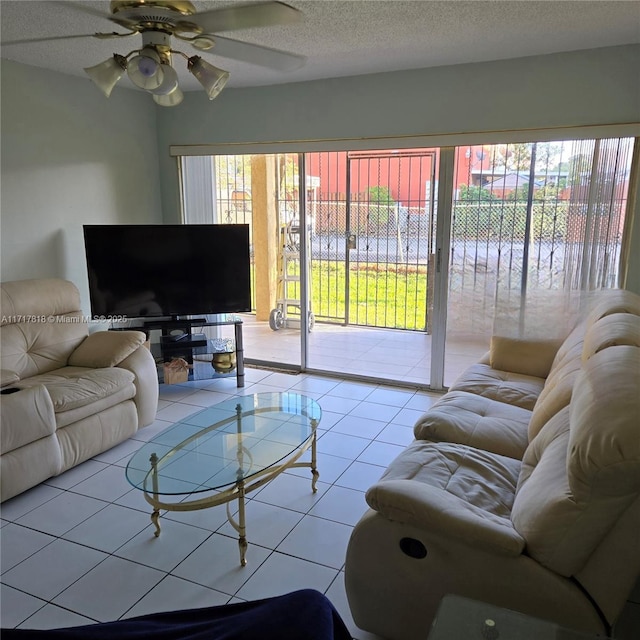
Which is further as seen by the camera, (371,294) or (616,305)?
(371,294)

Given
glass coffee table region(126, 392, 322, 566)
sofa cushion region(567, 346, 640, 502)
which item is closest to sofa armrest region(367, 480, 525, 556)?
sofa cushion region(567, 346, 640, 502)

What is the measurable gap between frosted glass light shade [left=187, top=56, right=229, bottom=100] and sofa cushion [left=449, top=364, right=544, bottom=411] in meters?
2.01

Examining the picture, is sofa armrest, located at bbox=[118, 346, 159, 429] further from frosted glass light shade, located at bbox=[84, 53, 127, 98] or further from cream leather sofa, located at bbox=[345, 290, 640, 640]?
cream leather sofa, located at bbox=[345, 290, 640, 640]

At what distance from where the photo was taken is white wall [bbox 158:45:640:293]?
3330 mm

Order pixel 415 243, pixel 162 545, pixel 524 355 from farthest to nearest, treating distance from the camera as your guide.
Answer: pixel 415 243 → pixel 524 355 → pixel 162 545

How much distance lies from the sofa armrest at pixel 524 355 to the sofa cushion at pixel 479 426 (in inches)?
24.3

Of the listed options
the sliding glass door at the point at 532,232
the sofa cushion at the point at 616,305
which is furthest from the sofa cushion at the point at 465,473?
the sliding glass door at the point at 532,232

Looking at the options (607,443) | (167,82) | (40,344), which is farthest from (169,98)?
(607,443)

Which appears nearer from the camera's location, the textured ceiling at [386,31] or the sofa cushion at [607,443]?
the sofa cushion at [607,443]

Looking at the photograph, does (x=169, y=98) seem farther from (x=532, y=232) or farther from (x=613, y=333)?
(x=532, y=232)

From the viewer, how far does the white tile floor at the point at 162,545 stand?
206 centimetres

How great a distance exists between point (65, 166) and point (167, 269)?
1065mm

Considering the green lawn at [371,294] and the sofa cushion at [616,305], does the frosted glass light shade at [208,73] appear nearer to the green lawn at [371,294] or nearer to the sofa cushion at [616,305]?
the sofa cushion at [616,305]

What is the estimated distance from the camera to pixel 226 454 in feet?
8.23
